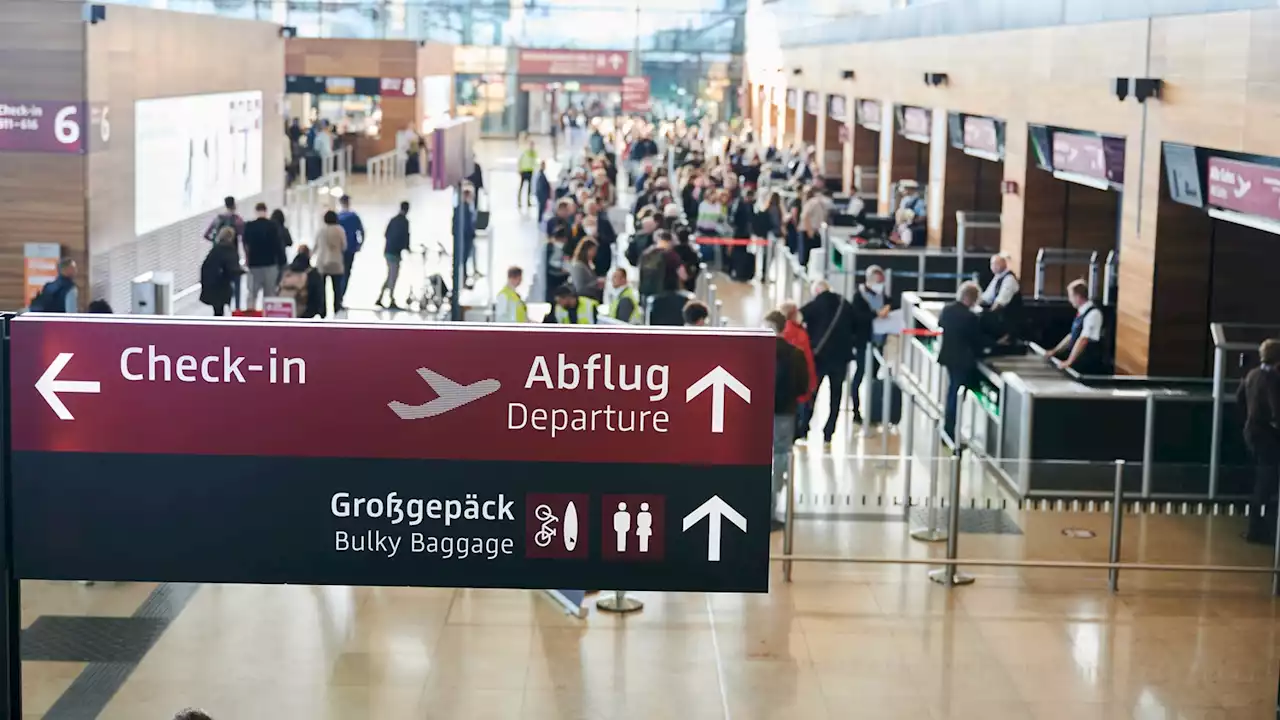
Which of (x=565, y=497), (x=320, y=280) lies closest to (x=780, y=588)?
(x=565, y=497)

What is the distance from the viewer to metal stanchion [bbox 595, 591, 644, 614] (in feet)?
32.9

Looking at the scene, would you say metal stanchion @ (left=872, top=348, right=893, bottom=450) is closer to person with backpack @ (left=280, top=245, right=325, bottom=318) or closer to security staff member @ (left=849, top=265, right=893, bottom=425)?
security staff member @ (left=849, top=265, right=893, bottom=425)

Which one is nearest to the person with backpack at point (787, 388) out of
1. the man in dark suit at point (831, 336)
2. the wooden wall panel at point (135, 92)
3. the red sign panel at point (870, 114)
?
the man in dark suit at point (831, 336)

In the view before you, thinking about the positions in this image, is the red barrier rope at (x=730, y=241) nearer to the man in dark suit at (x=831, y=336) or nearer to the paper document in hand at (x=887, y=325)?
the paper document in hand at (x=887, y=325)

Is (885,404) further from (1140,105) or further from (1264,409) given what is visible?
(1264,409)

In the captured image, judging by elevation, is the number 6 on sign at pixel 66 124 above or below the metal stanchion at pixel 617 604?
above

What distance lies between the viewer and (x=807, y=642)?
9.61 m

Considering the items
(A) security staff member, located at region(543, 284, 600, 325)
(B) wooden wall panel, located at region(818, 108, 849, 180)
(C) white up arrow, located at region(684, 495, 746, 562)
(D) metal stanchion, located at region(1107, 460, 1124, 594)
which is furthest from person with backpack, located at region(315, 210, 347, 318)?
(B) wooden wall panel, located at region(818, 108, 849, 180)

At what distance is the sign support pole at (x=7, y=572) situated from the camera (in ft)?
16.8

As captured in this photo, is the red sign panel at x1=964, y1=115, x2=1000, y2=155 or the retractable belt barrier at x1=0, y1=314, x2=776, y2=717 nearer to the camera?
the retractable belt barrier at x1=0, y1=314, x2=776, y2=717

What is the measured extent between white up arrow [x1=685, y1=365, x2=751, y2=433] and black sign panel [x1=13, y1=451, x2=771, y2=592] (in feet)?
0.69

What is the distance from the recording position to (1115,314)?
50.8ft

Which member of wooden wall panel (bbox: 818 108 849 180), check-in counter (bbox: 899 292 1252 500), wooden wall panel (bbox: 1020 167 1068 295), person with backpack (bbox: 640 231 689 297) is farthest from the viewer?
wooden wall panel (bbox: 818 108 849 180)

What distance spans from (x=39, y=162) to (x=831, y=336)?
779 centimetres
